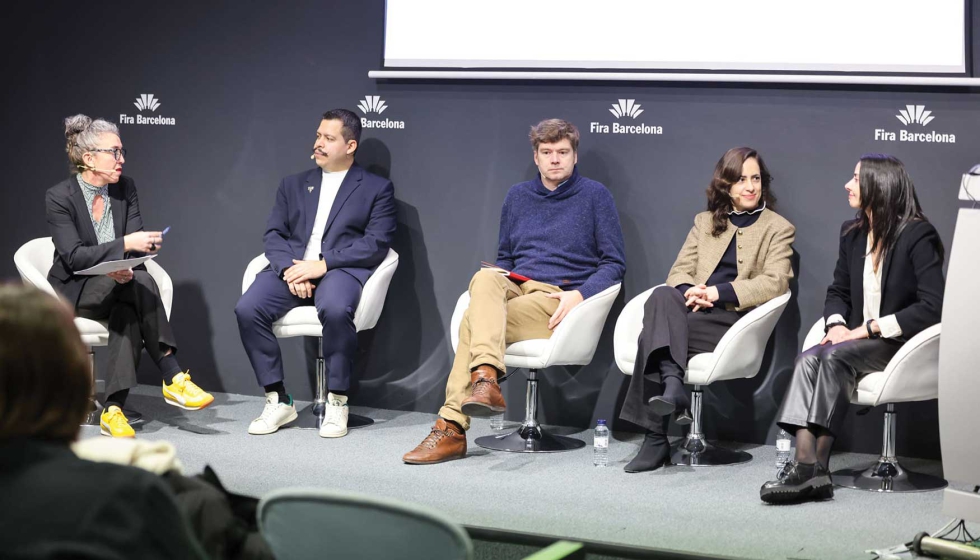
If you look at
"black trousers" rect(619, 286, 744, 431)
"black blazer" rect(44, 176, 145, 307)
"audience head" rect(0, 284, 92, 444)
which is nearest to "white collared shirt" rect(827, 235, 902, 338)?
"black trousers" rect(619, 286, 744, 431)

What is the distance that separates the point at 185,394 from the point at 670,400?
7.53ft

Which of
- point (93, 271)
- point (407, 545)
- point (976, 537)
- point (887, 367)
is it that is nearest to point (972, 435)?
point (976, 537)

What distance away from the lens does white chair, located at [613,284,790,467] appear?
464cm

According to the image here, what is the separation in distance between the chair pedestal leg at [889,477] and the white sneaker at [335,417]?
2238 mm

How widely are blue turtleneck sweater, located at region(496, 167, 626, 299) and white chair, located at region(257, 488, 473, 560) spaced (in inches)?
133

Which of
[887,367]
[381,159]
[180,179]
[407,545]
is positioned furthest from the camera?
[180,179]

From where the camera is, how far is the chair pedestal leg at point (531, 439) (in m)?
5.02

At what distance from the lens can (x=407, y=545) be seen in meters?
1.67

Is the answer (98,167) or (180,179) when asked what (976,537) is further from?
(180,179)

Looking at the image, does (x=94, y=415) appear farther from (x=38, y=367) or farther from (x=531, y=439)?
(x=38, y=367)

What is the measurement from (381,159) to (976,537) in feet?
11.4

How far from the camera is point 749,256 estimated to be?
4.89m

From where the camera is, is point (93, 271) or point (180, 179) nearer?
point (93, 271)

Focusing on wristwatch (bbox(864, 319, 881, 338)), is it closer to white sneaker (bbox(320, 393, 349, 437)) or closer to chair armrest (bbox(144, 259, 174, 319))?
white sneaker (bbox(320, 393, 349, 437))
